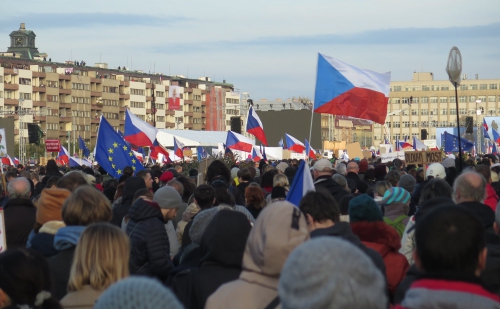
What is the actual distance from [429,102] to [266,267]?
6743 inches

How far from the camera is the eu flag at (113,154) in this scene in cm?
1638

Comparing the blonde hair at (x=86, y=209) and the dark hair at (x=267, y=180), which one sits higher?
the blonde hair at (x=86, y=209)

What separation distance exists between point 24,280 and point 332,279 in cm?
193

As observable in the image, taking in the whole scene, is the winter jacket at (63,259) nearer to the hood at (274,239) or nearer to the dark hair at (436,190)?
the hood at (274,239)

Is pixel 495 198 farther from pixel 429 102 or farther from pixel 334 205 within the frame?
pixel 429 102

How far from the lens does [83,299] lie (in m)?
4.29

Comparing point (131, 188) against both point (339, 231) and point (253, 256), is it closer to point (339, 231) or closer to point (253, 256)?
point (339, 231)

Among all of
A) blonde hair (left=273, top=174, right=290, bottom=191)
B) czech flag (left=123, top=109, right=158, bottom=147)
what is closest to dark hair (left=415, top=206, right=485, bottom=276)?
blonde hair (left=273, top=174, right=290, bottom=191)

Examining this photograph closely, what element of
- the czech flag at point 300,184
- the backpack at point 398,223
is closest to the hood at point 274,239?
the czech flag at point 300,184

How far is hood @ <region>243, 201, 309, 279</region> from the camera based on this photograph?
3.72 metres

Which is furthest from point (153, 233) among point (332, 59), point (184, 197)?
point (332, 59)

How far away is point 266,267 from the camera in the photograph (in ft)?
12.3

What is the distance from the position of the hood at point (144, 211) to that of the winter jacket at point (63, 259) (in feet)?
4.78

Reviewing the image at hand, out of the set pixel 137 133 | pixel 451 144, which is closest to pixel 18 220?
pixel 137 133
